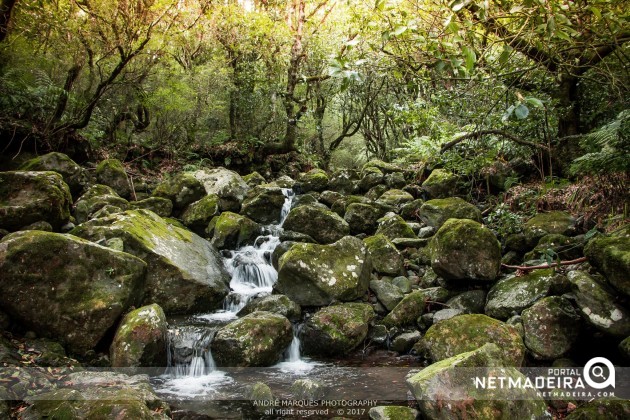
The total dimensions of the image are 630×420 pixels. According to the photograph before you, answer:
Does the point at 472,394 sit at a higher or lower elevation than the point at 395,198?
lower

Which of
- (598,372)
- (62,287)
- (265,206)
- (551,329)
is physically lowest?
(598,372)

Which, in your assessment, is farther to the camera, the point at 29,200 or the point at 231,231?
the point at 231,231

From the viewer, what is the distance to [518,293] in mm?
6289

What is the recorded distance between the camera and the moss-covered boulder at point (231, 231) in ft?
33.1

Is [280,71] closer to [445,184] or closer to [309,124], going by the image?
[309,124]

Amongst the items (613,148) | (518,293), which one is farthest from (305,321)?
(613,148)

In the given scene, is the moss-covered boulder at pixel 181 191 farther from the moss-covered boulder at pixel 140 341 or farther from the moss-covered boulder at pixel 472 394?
the moss-covered boulder at pixel 472 394

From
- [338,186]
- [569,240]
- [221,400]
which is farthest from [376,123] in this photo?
[221,400]

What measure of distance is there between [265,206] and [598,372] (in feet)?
28.4

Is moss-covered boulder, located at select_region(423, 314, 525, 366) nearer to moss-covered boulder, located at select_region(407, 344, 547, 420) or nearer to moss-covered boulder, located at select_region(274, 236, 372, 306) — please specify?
moss-covered boulder, located at select_region(407, 344, 547, 420)

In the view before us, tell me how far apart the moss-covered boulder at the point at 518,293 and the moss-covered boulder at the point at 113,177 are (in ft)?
32.7

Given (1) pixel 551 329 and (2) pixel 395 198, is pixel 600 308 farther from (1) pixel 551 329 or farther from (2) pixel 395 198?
(2) pixel 395 198

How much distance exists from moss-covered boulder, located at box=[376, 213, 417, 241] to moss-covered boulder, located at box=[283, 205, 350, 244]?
896 mm

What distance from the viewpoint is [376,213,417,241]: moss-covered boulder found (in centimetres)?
990
